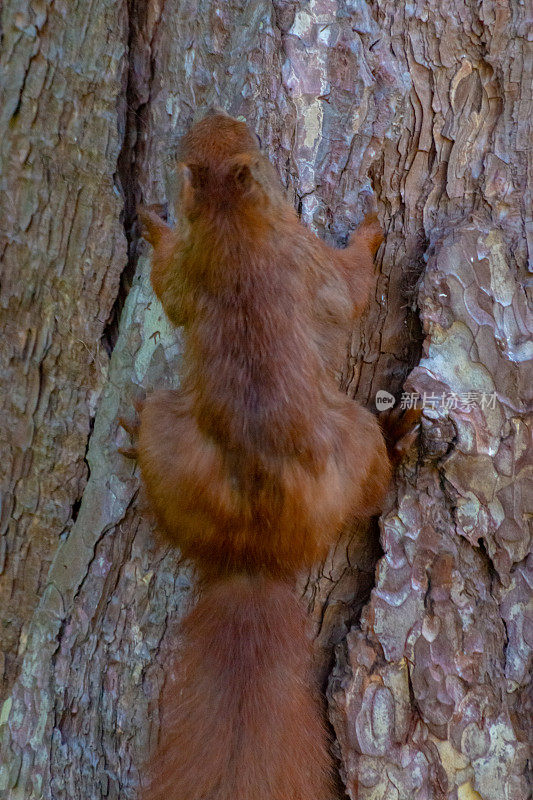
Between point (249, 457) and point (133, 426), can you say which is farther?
point (133, 426)

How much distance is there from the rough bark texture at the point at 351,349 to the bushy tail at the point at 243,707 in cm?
9

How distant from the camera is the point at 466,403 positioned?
187 centimetres

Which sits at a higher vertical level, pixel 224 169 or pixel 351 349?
pixel 224 169

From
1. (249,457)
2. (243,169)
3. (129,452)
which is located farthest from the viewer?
(129,452)

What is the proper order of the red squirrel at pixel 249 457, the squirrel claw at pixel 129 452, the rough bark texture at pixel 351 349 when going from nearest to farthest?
the red squirrel at pixel 249 457
the rough bark texture at pixel 351 349
the squirrel claw at pixel 129 452

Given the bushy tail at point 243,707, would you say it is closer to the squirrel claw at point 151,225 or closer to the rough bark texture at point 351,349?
the rough bark texture at point 351,349

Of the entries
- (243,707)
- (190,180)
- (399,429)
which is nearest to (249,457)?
(399,429)

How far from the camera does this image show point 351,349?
1.98 m

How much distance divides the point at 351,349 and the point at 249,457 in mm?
452

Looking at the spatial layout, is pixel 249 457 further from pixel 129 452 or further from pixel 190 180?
pixel 190 180

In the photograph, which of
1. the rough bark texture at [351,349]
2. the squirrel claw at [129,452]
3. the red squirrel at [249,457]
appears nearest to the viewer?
the red squirrel at [249,457]

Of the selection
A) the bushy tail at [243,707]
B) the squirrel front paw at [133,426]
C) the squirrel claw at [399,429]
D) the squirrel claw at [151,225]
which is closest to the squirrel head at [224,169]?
the squirrel claw at [151,225]

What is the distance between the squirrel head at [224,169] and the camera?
184 cm

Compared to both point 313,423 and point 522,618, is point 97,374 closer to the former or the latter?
point 313,423
